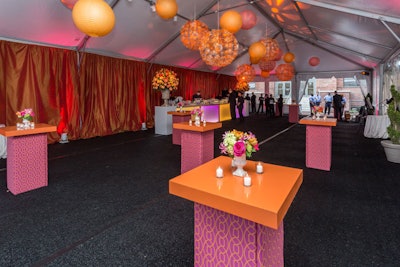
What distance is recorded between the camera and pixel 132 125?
9.09 metres

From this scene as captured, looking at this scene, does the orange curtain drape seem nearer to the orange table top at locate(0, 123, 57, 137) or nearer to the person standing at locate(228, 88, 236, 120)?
the orange table top at locate(0, 123, 57, 137)

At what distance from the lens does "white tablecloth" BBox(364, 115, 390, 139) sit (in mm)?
7340

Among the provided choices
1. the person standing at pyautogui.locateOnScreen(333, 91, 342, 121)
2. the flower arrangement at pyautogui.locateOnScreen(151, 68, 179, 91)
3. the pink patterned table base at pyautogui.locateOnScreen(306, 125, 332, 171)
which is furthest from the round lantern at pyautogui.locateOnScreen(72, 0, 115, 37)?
the person standing at pyautogui.locateOnScreen(333, 91, 342, 121)

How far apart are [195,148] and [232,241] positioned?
260 centimetres

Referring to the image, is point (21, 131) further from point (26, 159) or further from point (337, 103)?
point (337, 103)

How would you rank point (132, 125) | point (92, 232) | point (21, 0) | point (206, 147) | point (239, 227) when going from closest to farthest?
point (239, 227), point (92, 232), point (206, 147), point (21, 0), point (132, 125)

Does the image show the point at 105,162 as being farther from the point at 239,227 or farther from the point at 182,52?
the point at 182,52

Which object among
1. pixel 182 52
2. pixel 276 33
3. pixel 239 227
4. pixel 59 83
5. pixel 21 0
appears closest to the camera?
pixel 239 227

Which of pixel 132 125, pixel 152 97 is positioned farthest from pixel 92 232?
pixel 152 97

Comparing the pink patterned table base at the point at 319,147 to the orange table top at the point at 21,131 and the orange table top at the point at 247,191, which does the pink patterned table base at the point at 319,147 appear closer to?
the orange table top at the point at 247,191

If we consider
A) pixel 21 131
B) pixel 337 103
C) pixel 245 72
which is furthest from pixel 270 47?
pixel 337 103

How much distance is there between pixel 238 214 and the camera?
4.26 ft

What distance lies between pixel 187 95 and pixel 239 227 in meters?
10.9

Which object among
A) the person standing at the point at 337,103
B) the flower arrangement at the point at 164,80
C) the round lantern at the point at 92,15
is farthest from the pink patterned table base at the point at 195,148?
the person standing at the point at 337,103
